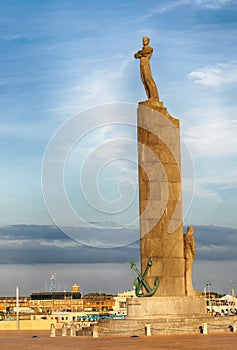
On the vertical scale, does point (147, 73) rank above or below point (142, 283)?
above

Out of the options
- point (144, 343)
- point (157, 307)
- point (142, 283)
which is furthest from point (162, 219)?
point (144, 343)

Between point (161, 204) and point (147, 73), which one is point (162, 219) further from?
point (147, 73)

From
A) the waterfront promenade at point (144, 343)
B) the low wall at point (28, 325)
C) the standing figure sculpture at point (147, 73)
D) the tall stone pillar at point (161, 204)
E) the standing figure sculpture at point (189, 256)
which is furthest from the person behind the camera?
the low wall at point (28, 325)

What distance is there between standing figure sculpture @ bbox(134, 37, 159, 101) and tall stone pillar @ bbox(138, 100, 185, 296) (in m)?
1.50

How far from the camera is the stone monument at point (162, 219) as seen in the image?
127ft

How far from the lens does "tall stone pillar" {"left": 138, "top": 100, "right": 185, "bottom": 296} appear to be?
38.8 meters

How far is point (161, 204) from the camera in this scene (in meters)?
39.2

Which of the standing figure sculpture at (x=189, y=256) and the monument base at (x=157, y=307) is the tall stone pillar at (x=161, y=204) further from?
the monument base at (x=157, y=307)

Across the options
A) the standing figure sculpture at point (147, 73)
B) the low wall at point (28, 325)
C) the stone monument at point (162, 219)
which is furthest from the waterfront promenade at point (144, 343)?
the low wall at point (28, 325)

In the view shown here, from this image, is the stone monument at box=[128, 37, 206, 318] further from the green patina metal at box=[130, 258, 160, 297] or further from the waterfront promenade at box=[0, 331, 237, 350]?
the waterfront promenade at box=[0, 331, 237, 350]

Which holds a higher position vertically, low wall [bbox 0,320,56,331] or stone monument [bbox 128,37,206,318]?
stone monument [bbox 128,37,206,318]

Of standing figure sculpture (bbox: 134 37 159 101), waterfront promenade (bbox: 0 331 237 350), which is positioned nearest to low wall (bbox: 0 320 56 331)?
waterfront promenade (bbox: 0 331 237 350)

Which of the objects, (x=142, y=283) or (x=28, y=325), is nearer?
(x=142, y=283)

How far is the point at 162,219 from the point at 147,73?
333 inches
